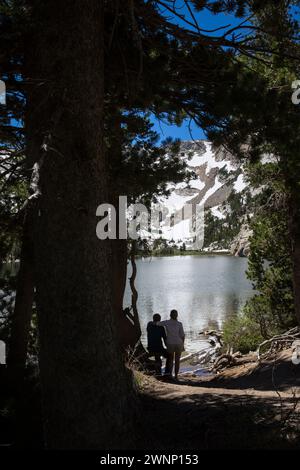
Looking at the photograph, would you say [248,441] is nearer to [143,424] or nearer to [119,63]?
[143,424]

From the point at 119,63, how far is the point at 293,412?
4.13 m

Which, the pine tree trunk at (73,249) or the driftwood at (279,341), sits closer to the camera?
the pine tree trunk at (73,249)

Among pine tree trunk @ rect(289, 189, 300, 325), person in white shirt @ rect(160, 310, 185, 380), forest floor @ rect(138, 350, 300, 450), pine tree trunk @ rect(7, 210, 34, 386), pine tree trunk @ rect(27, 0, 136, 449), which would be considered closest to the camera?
pine tree trunk @ rect(27, 0, 136, 449)

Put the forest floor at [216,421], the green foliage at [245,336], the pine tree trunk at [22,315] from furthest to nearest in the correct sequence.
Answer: the green foliage at [245,336], the pine tree trunk at [22,315], the forest floor at [216,421]

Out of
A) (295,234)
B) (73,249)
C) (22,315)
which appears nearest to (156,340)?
(22,315)

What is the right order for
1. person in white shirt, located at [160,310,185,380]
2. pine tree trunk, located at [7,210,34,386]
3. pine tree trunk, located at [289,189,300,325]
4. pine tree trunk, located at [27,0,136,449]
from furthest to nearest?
pine tree trunk, located at [289,189,300,325], person in white shirt, located at [160,310,185,380], pine tree trunk, located at [7,210,34,386], pine tree trunk, located at [27,0,136,449]

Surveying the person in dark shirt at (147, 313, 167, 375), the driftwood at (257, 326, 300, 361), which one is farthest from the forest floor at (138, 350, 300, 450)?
the driftwood at (257, 326, 300, 361)

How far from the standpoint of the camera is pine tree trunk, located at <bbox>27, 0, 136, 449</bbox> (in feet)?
13.9

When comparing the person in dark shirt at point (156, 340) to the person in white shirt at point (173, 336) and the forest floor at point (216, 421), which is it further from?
the forest floor at point (216, 421)

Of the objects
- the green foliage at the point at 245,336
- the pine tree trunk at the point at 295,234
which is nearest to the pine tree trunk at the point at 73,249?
the pine tree trunk at the point at 295,234

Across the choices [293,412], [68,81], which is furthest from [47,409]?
[68,81]

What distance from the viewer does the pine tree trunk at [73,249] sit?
425cm

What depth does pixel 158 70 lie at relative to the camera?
5297 mm

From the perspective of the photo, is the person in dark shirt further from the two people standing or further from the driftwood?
the driftwood
